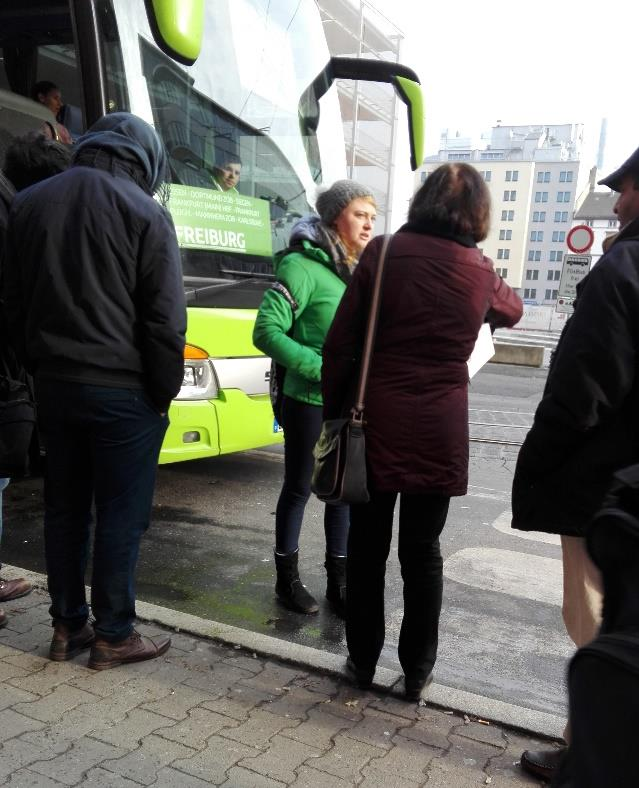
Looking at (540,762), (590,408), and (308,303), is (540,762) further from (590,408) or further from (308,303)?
(308,303)

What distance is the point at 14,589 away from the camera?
11.6ft

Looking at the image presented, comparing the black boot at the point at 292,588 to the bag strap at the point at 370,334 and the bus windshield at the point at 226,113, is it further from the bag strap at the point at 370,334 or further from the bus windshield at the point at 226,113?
the bus windshield at the point at 226,113

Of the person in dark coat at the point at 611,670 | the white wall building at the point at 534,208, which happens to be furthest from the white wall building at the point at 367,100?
the white wall building at the point at 534,208

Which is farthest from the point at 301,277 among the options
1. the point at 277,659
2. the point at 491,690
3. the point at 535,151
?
the point at 535,151

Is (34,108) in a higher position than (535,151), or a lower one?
lower

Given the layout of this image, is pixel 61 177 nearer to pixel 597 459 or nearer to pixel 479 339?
pixel 479 339

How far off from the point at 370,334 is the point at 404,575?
910 mm

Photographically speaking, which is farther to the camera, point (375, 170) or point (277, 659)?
point (375, 170)

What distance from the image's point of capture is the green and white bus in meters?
4.65

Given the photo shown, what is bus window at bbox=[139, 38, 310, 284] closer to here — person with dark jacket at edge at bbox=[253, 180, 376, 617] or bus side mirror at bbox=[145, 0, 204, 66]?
bus side mirror at bbox=[145, 0, 204, 66]

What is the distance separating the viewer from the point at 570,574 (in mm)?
2426

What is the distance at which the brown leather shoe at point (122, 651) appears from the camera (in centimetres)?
292

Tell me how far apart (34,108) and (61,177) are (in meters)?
3.72

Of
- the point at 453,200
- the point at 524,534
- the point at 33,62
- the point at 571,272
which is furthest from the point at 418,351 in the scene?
the point at 571,272
